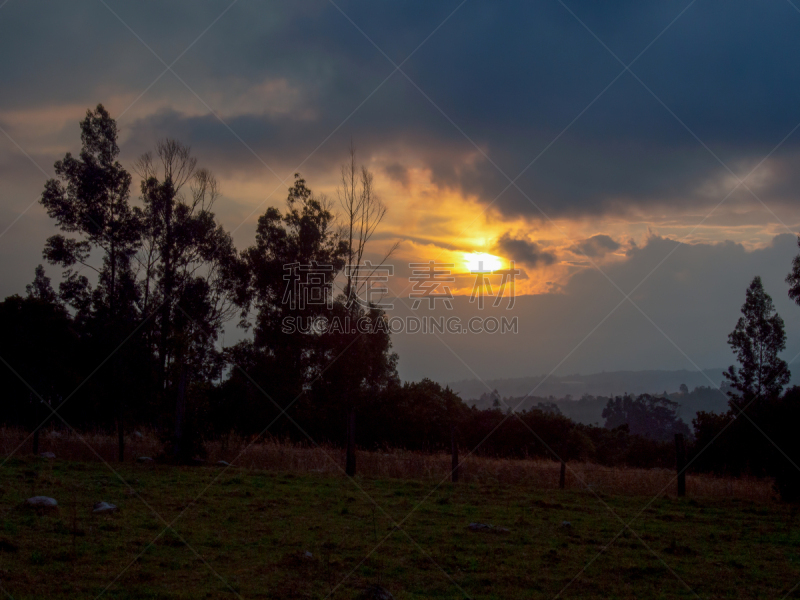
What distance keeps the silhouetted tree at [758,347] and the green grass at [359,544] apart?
28157mm

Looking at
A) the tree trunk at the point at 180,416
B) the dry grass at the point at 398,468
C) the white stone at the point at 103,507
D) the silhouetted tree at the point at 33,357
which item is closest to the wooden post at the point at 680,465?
the dry grass at the point at 398,468

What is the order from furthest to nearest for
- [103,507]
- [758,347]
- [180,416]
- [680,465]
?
[758,347] → [180,416] → [680,465] → [103,507]

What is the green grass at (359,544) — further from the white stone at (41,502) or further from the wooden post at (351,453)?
the wooden post at (351,453)

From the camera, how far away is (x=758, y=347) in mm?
36094

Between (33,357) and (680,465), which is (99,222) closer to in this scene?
(33,357)

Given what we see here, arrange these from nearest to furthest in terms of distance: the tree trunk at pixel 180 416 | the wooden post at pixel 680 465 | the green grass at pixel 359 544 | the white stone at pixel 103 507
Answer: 1. the green grass at pixel 359 544
2. the white stone at pixel 103 507
3. the wooden post at pixel 680 465
4. the tree trunk at pixel 180 416

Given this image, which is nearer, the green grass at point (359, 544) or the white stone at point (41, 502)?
the green grass at point (359, 544)

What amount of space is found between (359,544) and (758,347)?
37521 mm

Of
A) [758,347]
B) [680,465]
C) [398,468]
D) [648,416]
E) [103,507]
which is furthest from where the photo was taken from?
[648,416]

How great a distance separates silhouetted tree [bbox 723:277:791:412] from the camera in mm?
34875

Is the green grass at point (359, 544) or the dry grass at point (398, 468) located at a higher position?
the green grass at point (359, 544)

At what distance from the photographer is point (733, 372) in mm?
36281

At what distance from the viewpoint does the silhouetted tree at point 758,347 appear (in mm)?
34875

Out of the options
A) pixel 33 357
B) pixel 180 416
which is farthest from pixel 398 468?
pixel 33 357
